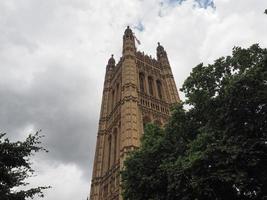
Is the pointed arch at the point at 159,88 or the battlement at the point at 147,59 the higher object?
the battlement at the point at 147,59

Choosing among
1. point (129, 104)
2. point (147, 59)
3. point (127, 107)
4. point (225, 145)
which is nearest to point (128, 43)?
point (147, 59)

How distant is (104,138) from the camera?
45.9m

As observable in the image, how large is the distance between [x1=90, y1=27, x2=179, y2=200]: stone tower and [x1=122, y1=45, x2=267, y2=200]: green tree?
18.7m

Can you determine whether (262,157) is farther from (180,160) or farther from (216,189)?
(180,160)

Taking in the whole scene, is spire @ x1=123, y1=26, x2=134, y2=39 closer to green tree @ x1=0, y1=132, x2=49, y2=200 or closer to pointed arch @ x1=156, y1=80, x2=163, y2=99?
pointed arch @ x1=156, y1=80, x2=163, y2=99

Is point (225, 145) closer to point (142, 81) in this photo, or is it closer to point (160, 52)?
point (142, 81)

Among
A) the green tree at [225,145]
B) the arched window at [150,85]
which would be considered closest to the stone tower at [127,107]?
the arched window at [150,85]

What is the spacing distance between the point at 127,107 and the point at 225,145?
28.9 m

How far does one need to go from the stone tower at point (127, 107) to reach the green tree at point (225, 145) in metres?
18.7

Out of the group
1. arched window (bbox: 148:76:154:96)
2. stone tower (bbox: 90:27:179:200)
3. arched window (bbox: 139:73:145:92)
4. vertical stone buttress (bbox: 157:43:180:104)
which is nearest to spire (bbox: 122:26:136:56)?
stone tower (bbox: 90:27:179:200)

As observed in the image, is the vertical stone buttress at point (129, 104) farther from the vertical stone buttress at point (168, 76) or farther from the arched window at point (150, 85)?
the vertical stone buttress at point (168, 76)

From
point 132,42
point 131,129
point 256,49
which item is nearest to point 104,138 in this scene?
point 131,129

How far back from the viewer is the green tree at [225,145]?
1269cm

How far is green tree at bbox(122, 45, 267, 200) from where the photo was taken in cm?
1269
